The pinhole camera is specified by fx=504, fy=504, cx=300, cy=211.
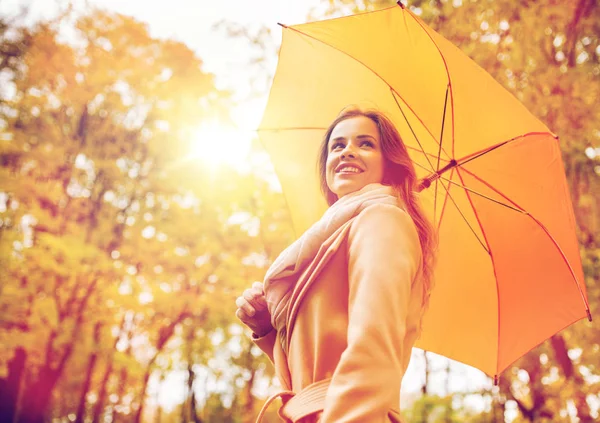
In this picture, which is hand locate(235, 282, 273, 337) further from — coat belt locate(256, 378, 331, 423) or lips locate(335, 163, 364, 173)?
lips locate(335, 163, 364, 173)

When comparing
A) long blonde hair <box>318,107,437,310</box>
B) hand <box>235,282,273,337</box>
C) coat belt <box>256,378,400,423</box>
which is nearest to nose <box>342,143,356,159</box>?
long blonde hair <box>318,107,437,310</box>

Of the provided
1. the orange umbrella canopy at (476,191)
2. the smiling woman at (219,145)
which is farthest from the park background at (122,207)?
the orange umbrella canopy at (476,191)

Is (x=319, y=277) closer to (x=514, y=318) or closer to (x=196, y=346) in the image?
(x=514, y=318)

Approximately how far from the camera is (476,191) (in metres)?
2.46

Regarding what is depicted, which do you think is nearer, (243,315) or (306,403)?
(306,403)

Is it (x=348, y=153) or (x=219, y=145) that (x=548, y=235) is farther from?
(x=219, y=145)

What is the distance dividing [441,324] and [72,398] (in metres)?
21.8

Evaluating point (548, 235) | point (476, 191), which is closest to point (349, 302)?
point (476, 191)

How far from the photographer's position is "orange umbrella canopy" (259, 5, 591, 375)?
7.72 ft

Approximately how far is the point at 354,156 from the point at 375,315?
0.77 m

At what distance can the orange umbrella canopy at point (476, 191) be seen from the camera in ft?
7.72

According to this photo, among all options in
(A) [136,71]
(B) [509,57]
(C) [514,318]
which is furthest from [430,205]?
(A) [136,71]

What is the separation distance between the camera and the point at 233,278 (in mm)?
10648

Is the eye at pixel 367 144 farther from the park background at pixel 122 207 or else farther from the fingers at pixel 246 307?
the park background at pixel 122 207
